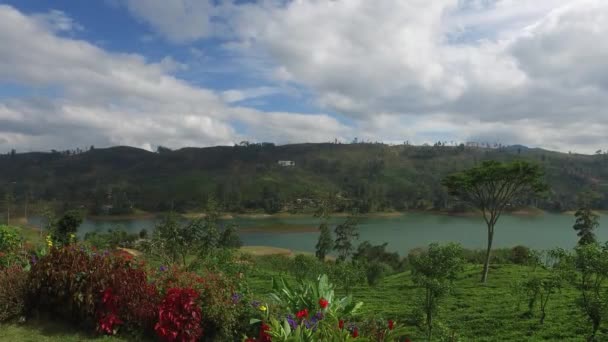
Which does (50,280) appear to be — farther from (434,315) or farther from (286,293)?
(434,315)

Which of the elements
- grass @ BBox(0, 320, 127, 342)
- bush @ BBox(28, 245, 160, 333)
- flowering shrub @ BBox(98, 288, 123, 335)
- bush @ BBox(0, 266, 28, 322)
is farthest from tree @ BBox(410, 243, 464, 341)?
bush @ BBox(0, 266, 28, 322)

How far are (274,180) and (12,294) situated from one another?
14060 cm

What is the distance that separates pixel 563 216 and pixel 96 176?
161 meters

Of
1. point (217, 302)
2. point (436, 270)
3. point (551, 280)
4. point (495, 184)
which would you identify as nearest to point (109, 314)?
point (217, 302)

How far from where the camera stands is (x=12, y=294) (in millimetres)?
6043

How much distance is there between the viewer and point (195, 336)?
5191mm

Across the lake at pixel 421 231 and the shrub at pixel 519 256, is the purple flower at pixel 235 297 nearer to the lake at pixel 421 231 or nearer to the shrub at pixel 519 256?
the shrub at pixel 519 256

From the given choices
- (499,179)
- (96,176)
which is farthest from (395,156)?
(499,179)

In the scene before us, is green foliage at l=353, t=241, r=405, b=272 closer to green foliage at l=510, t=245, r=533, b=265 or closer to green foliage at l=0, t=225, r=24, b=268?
green foliage at l=510, t=245, r=533, b=265

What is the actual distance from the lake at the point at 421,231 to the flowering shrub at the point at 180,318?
45947mm

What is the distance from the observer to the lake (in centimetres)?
5822

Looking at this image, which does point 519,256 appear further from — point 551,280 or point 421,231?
point 421,231

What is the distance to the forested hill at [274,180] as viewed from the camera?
112m

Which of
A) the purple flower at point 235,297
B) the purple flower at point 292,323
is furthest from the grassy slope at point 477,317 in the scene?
the purple flower at point 292,323
